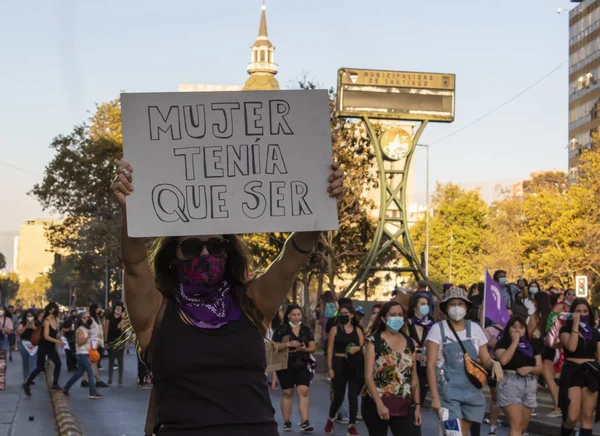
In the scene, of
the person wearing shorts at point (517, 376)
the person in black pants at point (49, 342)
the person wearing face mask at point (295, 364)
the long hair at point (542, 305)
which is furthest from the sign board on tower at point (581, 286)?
the person wearing shorts at point (517, 376)

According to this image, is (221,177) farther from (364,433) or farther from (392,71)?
(392,71)

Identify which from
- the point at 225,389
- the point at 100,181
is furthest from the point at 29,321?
the point at 100,181

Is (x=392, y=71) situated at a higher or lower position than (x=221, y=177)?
higher

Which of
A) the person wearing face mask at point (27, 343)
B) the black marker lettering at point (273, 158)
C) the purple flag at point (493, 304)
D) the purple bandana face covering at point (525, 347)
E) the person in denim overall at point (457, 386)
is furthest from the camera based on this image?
the person wearing face mask at point (27, 343)

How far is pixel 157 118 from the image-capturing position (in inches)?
176

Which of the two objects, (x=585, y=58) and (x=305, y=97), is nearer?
(x=305, y=97)

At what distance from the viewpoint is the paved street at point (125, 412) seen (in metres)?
15.1

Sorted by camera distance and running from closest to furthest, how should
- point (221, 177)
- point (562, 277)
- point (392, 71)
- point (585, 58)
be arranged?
point (221, 177), point (392, 71), point (562, 277), point (585, 58)

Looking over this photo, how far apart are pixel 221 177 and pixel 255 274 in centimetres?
44

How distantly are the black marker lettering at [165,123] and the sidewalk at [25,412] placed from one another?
1011 cm

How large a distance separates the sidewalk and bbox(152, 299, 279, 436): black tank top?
10165mm

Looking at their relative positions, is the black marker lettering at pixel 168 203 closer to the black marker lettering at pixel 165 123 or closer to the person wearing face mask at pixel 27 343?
the black marker lettering at pixel 165 123

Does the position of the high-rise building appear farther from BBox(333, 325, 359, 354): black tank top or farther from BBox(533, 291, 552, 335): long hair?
BBox(333, 325, 359, 354): black tank top

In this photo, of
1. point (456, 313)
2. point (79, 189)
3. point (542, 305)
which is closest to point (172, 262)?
point (456, 313)
